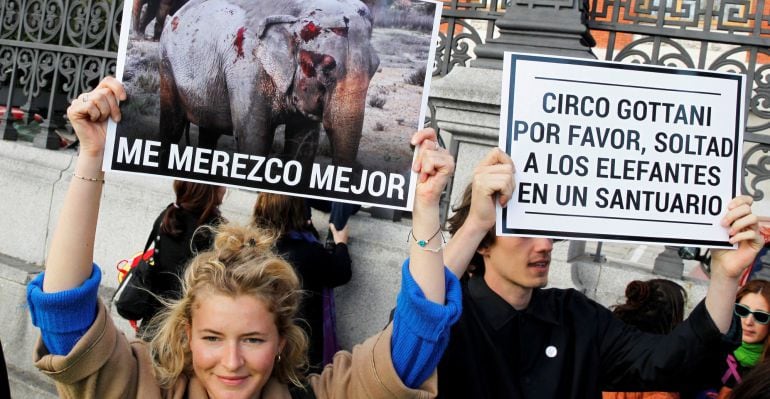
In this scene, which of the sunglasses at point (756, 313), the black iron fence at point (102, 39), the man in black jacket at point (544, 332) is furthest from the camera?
the black iron fence at point (102, 39)

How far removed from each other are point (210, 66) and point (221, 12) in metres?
0.18

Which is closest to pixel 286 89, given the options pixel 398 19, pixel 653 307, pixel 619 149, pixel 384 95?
pixel 384 95

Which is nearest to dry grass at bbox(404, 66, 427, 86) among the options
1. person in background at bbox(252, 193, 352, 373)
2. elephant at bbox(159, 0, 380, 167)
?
elephant at bbox(159, 0, 380, 167)

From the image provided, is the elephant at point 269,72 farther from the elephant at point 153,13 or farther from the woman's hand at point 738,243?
the woman's hand at point 738,243

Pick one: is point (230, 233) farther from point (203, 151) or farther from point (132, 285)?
point (132, 285)

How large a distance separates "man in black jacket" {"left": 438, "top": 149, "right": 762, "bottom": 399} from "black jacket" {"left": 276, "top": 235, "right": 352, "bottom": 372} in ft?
4.87

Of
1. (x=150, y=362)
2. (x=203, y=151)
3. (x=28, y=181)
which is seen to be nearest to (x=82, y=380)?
(x=150, y=362)

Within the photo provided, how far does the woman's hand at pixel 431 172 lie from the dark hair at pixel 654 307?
1658mm

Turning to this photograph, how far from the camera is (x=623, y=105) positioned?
272cm

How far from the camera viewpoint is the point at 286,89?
273 centimetres

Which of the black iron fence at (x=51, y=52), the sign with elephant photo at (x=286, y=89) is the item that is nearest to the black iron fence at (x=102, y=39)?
the black iron fence at (x=51, y=52)

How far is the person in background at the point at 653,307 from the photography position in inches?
146

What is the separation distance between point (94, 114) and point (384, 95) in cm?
91

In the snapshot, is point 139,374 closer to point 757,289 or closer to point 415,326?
point 415,326
